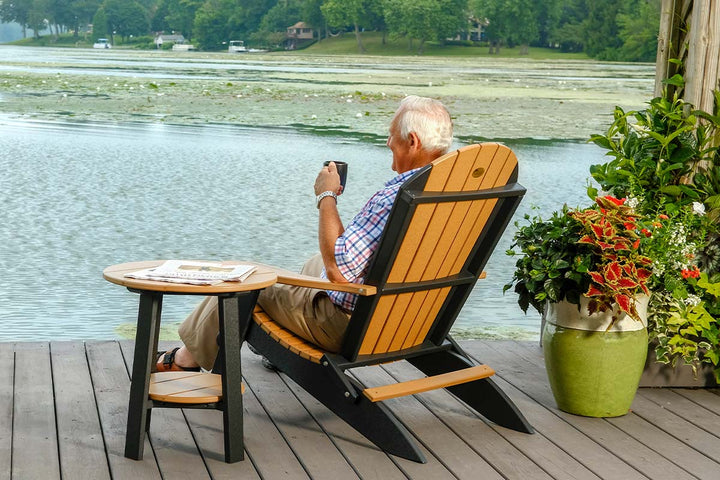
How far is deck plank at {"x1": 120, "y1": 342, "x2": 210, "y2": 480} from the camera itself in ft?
9.48

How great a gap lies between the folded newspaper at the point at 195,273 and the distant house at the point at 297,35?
67582 millimetres

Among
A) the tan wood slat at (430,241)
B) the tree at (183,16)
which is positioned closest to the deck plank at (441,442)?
the tan wood slat at (430,241)

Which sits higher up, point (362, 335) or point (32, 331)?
point (362, 335)

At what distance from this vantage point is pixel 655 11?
185 ft

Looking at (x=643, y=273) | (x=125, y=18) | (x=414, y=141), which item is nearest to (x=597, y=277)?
(x=643, y=273)

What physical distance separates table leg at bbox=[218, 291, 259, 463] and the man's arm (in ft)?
0.99

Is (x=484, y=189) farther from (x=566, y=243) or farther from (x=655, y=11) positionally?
(x=655, y=11)

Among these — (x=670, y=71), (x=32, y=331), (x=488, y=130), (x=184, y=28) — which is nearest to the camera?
(x=670, y=71)

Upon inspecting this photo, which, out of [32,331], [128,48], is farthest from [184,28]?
[32,331]

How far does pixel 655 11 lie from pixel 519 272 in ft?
184

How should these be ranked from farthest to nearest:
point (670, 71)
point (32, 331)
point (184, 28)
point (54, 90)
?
point (184, 28), point (54, 90), point (32, 331), point (670, 71)

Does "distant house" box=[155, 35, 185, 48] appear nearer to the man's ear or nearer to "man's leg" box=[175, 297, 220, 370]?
"man's leg" box=[175, 297, 220, 370]

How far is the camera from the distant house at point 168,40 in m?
74.8

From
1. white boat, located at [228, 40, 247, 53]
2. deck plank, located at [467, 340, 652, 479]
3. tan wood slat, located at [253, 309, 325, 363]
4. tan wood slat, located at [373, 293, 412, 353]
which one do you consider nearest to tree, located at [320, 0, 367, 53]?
white boat, located at [228, 40, 247, 53]
